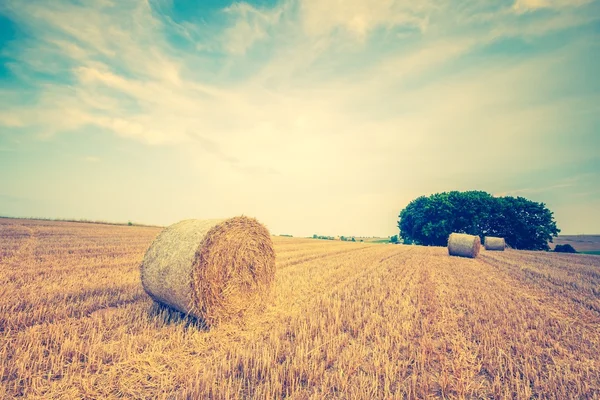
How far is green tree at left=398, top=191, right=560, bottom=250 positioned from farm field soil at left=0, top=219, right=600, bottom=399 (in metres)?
39.3

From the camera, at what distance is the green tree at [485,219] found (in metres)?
40.7

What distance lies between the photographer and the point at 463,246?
20.4 meters

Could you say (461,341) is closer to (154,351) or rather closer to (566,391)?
(566,391)

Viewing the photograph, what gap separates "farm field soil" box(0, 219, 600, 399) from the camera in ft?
10.8

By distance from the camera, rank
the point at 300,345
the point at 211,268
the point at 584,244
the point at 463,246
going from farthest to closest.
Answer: the point at 584,244, the point at 463,246, the point at 211,268, the point at 300,345

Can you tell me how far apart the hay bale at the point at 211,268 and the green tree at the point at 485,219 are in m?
42.1

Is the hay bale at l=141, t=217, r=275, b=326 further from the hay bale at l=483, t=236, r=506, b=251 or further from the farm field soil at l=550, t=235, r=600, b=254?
the farm field soil at l=550, t=235, r=600, b=254

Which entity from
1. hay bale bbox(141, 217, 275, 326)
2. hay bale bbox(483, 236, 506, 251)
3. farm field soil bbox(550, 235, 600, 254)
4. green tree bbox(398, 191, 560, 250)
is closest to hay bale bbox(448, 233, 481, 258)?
hay bale bbox(483, 236, 506, 251)

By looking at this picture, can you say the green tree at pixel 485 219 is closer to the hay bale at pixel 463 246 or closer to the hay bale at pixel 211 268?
the hay bale at pixel 463 246

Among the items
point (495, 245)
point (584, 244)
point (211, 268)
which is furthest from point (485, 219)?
point (211, 268)

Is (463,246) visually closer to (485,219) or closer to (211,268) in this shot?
(211,268)

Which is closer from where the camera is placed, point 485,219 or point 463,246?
point 463,246

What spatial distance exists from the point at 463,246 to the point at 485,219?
92.4 ft

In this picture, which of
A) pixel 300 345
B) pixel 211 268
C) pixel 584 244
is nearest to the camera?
pixel 300 345
